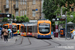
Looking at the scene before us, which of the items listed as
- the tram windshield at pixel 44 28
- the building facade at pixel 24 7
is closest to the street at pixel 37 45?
the tram windshield at pixel 44 28

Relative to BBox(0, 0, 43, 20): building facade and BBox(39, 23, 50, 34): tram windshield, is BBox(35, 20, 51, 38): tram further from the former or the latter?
BBox(0, 0, 43, 20): building facade

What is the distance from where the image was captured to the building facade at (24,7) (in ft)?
228

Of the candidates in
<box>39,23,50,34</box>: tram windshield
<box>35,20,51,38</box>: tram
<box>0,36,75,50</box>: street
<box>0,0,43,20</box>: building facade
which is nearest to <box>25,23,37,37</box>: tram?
<box>35,20,51,38</box>: tram

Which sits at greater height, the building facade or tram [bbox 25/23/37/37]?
the building facade

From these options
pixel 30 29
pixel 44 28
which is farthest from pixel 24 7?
pixel 44 28

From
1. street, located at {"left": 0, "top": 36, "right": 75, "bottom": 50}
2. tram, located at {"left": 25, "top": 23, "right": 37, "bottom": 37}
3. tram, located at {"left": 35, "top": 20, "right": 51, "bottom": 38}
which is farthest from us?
tram, located at {"left": 25, "top": 23, "right": 37, "bottom": 37}

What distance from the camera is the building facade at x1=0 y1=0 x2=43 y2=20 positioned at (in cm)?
6956

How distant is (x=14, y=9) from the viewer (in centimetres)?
7306

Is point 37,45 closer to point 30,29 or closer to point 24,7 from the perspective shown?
point 30,29

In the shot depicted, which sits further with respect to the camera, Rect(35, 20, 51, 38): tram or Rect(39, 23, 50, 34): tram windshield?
Rect(39, 23, 50, 34): tram windshield

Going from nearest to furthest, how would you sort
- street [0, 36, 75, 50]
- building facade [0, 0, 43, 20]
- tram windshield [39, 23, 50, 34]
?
street [0, 36, 75, 50] → tram windshield [39, 23, 50, 34] → building facade [0, 0, 43, 20]

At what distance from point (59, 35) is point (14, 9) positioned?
35.9 m

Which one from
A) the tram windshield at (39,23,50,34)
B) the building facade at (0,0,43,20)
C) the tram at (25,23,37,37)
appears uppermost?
the building facade at (0,0,43,20)

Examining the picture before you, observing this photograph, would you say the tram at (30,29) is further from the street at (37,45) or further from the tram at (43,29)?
the street at (37,45)
